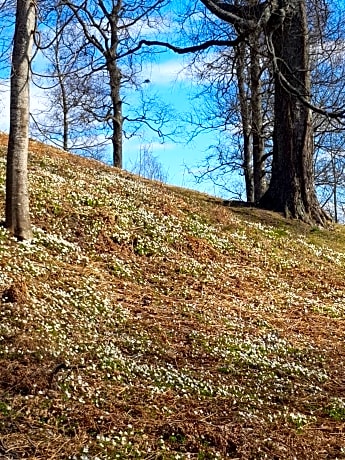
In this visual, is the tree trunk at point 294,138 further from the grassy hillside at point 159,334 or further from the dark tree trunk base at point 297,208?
the grassy hillside at point 159,334

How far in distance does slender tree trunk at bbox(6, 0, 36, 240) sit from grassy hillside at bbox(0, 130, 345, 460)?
2.11 feet

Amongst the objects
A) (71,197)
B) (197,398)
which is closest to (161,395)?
(197,398)

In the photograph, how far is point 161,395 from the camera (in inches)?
170

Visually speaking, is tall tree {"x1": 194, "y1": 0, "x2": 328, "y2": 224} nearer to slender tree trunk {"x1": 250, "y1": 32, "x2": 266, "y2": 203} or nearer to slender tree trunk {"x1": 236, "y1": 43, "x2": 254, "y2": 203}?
slender tree trunk {"x1": 250, "y1": 32, "x2": 266, "y2": 203}

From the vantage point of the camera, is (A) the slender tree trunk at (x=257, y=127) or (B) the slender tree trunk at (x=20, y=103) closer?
(B) the slender tree trunk at (x=20, y=103)

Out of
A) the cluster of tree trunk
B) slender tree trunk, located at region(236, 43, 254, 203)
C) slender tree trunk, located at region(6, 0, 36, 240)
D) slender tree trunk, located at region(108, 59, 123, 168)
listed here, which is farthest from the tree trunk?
slender tree trunk, located at region(108, 59, 123, 168)

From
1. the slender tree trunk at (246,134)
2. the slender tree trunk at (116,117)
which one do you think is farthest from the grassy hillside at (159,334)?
the slender tree trunk at (116,117)

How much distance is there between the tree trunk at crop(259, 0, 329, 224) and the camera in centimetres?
1177

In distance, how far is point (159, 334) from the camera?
5602 mm

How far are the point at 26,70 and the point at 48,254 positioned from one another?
231 cm

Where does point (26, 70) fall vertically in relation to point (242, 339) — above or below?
above

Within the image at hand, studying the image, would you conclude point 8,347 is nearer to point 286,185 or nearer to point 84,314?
point 84,314

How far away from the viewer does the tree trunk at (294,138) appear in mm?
11773

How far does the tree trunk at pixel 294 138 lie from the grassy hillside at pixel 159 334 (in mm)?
1690
